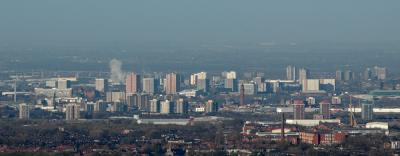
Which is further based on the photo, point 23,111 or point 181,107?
point 181,107

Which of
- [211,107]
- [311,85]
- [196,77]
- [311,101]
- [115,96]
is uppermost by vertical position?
[196,77]

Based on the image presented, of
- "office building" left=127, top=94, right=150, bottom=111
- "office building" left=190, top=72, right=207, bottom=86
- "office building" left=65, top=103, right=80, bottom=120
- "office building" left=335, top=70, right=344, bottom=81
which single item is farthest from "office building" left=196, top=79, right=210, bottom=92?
"office building" left=65, top=103, right=80, bottom=120

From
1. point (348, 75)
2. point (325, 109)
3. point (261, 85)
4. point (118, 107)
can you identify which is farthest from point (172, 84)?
point (325, 109)

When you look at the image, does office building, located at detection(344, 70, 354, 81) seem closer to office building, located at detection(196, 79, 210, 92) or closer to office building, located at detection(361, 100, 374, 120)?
office building, located at detection(196, 79, 210, 92)

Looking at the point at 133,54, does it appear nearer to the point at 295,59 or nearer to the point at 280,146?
the point at 295,59

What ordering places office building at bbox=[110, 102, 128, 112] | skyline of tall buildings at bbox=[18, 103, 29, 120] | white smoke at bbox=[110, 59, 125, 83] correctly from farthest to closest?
white smoke at bbox=[110, 59, 125, 83], office building at bbox=[110, 102, 128, 112], skyline of tall buildings at bbox=[18, 103, 29, 120]

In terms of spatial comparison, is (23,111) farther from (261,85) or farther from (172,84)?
(261,85)

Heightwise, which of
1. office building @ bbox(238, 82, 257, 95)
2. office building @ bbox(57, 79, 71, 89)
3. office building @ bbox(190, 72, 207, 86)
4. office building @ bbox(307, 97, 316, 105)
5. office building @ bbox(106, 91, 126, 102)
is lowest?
office building @ bbox(307, 97, 316, 105)
